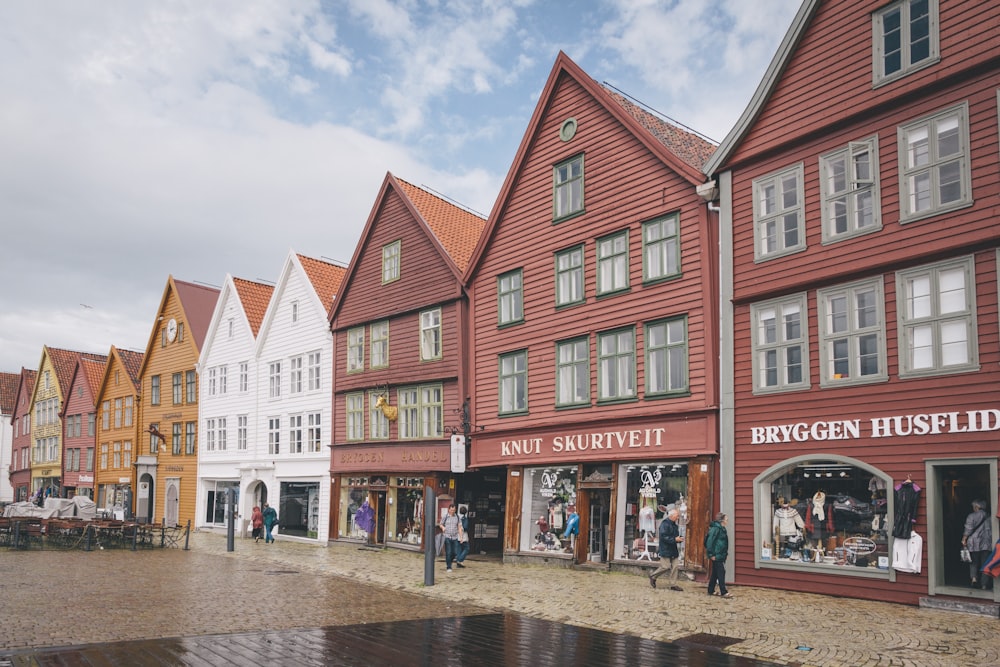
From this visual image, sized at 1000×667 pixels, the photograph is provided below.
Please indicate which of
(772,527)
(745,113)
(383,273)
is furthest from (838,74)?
(383,273)

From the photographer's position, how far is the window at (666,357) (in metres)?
21.2

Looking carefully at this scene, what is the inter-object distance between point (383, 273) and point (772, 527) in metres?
18.2

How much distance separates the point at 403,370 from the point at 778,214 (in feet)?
51.0

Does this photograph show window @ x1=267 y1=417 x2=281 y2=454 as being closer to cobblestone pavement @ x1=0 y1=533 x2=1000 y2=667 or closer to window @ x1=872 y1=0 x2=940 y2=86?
cobblestone pavement @ x1=0 y1=533 x2=1000 y2=667

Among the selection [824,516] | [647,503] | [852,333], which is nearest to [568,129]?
[647,503]

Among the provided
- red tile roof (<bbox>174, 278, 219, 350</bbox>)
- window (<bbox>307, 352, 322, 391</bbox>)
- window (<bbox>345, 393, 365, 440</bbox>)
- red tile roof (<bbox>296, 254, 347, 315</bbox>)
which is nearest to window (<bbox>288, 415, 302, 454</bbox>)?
window (<bbox>307, 352, 322, 391</bbox>)

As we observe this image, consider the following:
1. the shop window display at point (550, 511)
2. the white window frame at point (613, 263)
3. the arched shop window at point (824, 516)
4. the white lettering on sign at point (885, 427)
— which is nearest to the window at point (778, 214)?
the white lettering on sign at point (885, 427)

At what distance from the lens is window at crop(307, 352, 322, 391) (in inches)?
1421

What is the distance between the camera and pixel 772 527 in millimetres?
18672

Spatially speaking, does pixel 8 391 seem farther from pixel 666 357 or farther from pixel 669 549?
pixel 669 549

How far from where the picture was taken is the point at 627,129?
2323cm

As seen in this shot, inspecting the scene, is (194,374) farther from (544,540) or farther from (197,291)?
(544,540)

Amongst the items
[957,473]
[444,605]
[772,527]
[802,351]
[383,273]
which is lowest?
[444,605]

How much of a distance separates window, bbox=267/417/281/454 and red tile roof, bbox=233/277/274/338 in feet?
14.9
